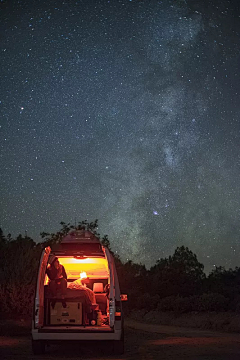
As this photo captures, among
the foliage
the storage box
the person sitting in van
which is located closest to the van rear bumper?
the storage box

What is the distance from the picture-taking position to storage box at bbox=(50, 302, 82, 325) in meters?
10.5

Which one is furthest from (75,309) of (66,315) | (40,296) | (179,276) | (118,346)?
(179,276)

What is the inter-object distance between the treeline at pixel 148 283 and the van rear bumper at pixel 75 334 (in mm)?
11063

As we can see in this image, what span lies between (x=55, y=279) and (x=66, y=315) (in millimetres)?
786

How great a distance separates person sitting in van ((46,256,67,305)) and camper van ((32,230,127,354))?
3cm

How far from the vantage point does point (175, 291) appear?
3716 centimetres

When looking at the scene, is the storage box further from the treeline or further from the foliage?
the foliage

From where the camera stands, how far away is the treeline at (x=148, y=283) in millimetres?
21094

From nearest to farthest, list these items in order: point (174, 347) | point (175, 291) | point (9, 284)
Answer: point (174, 347), point (9, 284), point (175, 291)

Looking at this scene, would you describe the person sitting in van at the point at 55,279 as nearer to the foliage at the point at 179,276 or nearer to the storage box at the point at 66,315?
the storage box at the point at 66,315

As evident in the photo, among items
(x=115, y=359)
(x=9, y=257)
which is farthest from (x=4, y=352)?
(x=9, y=257)

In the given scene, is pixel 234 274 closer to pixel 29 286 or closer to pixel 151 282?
pixel 151 282

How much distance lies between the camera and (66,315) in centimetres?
1052

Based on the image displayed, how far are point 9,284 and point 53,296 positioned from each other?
10.9 meters
